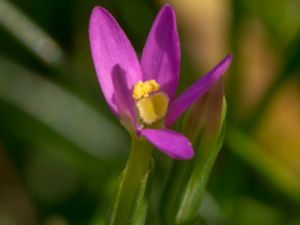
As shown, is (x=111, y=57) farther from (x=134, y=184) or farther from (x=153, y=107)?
(x=134, y=184)

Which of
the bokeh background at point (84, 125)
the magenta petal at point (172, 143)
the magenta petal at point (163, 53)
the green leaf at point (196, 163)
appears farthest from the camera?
the bokeh background at point (84, 125)

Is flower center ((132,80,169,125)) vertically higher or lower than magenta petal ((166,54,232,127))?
lower

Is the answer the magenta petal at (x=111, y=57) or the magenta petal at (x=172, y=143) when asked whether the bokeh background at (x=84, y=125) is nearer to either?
the magenta petal at (x=111, y=57)

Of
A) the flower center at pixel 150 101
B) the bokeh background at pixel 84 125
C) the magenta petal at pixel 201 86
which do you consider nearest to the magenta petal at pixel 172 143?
the magenta petal at pixel 201 86

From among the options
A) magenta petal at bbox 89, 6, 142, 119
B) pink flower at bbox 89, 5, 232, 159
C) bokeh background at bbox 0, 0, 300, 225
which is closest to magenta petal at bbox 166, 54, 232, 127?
pink flower at bbox 89, 5, 232, 159

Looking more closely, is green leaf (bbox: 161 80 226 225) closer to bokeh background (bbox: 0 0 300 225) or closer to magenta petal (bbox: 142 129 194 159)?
magenta petal (bbox: 142 129 194 159)

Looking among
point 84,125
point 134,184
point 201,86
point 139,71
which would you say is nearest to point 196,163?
point 134,184
